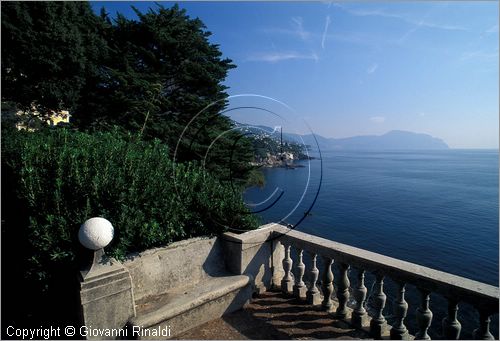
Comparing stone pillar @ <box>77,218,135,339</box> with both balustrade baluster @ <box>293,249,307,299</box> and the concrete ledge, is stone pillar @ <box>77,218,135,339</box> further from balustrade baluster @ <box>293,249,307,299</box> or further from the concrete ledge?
balustrade baluster @ <box>293,249,307,299</box>

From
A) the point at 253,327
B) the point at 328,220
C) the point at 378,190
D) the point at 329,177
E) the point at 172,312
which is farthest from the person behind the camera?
the point at 329,177

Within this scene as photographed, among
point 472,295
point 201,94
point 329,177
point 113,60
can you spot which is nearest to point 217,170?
point 201,94

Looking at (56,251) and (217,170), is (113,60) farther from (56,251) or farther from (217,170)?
(56,251)

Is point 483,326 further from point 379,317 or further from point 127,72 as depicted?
point 127,72

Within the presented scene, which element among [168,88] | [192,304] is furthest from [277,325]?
[168,88]

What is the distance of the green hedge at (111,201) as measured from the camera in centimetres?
358

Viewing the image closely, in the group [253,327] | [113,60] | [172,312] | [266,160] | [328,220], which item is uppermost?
[113,60]

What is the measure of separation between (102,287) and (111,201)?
1.20 metres

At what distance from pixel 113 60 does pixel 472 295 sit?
59.4 feet

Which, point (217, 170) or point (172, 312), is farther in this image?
point (217, 170)

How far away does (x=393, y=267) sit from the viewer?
3.41m

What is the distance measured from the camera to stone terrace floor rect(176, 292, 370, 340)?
3746 mm

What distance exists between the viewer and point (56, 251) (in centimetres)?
346

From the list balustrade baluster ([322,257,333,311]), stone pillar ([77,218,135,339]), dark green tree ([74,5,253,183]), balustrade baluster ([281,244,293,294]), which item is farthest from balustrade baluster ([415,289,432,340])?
dark green tree ([74,5,253,183])
